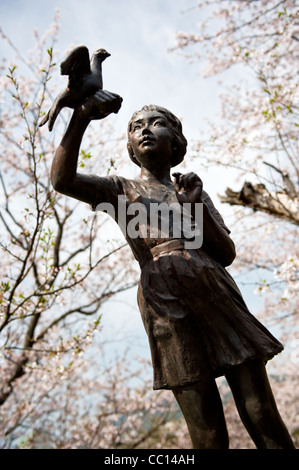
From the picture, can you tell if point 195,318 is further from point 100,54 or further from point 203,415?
point 100,54

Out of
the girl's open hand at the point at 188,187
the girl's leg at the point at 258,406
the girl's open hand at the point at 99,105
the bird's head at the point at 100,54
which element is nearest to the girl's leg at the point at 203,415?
the girl's leg at the point at 258,406

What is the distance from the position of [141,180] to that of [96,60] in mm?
784

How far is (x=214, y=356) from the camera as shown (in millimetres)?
2041

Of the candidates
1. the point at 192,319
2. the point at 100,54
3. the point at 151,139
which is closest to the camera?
the point at 192,319

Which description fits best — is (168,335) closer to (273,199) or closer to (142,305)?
(142,305)

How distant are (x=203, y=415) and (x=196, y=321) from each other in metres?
0.46

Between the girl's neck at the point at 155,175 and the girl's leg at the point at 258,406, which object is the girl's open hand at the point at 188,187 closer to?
the girl's neck at the point at 155,175

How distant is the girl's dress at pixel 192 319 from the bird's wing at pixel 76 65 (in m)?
1.00

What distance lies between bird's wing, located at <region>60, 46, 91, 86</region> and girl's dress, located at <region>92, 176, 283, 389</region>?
1.00 m

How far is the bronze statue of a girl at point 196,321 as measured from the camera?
1.97 metres

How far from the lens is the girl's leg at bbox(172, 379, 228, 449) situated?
1.94 metres

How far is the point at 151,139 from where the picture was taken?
2.58 m

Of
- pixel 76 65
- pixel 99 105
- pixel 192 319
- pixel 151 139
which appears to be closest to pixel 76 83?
pixel 76 65
